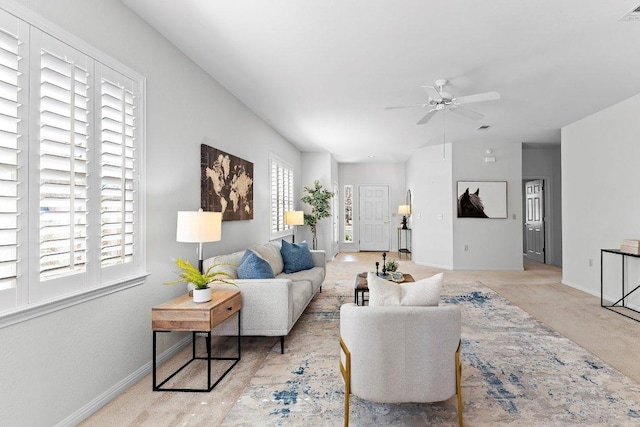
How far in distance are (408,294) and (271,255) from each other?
2.81 metres

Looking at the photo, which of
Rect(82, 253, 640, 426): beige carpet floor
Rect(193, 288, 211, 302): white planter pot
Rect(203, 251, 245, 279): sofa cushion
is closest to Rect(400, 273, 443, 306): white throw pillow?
Rect(82, 253, 640, 426): beige carpet floor

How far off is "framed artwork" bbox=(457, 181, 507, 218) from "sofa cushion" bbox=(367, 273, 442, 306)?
615 centimetres

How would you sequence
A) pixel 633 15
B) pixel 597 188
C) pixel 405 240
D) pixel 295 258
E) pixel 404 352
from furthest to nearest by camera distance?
pixel 405 240, pixel 597 188, pixel 295 258, pixel 633 15, pixel 404 352

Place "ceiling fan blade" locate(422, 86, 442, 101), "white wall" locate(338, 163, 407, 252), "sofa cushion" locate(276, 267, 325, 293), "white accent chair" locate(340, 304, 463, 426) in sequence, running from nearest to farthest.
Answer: "white accent chair" locate(340, 304, 463, 426)
"ceiling fan blade" locate(422, 86, 442, 101)
"sofa cushion" locate(276, 267, 325, 293)
"white wall" locate(338, 163, 407, 252)

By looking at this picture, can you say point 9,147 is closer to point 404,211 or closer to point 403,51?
point 403,51

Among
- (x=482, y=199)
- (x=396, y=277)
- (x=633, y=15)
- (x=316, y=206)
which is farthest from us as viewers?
(x=316, y=206)

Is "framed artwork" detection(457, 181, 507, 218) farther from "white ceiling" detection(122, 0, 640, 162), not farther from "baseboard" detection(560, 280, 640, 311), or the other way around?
"white ceiling" detection(122, 0, 640, 162)

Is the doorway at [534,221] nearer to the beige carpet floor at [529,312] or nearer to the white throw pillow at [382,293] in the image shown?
the beige carpet floor at [529,312]

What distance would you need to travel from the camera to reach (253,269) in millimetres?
3477

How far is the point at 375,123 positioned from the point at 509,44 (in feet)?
9.53

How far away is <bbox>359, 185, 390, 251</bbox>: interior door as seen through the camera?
11.3 meters

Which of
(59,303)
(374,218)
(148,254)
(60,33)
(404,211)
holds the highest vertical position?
(60,33)

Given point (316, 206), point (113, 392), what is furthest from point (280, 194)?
point (113, 392)

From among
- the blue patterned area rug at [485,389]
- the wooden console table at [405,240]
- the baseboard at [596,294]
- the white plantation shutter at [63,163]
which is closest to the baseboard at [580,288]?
the baseboard at [596,294]
